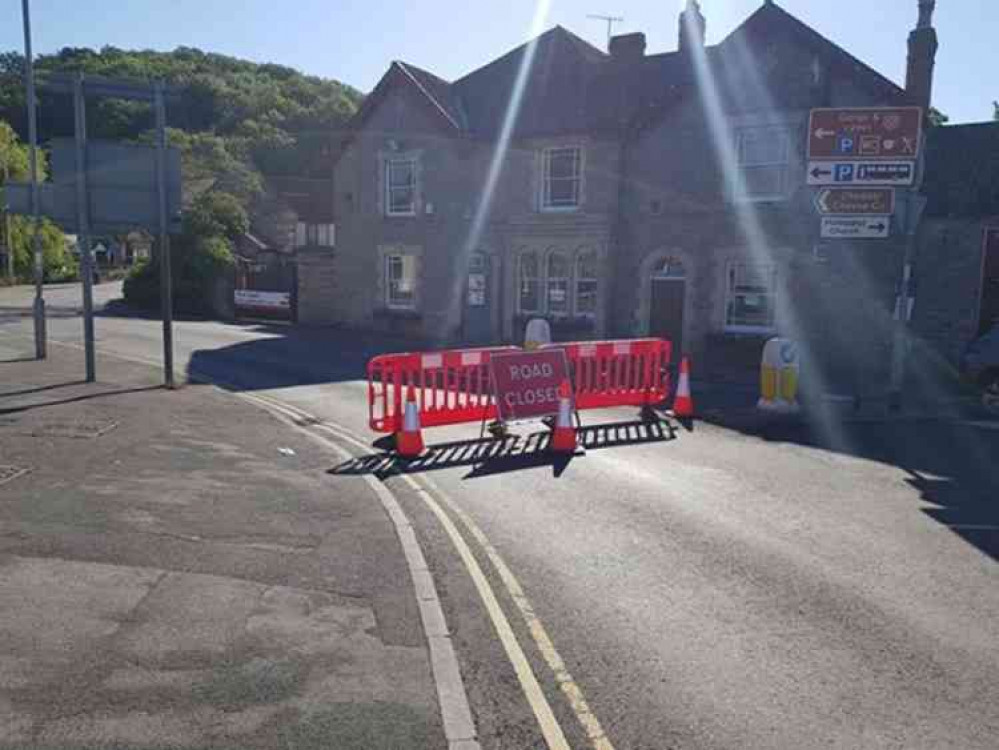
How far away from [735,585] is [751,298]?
1622 cm

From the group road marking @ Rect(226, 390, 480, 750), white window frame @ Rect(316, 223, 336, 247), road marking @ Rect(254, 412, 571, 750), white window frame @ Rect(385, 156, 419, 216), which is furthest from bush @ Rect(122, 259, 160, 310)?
road marking @ Rect(254, 412, 571, 750)

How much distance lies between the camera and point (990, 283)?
19375mm

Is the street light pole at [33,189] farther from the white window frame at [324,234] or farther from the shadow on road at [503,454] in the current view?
the white window frame at [324,234]

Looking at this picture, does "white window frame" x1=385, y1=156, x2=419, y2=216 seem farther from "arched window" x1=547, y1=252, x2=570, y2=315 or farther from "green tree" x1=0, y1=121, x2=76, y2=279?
"green tree" x1=0, y1=121, x2=76, y2=279

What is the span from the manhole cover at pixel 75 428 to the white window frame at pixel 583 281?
1520 cm

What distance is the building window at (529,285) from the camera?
2530 centimetres

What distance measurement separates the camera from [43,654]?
4.69 metres

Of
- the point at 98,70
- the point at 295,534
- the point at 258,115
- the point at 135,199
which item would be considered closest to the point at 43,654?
the point at 295,534

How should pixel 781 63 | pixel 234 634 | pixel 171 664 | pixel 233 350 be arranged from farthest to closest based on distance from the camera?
pixel 233 350 → pixel 781 63 → pixel 234 634 → pixel 171 664

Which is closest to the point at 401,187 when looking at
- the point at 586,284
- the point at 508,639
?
the point at 586,284

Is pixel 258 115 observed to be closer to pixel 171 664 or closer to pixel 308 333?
pixel 308 333

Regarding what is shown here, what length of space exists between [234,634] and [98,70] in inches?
4037

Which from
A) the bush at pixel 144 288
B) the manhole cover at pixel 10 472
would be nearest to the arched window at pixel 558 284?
the manhole cover at pixel 10 472

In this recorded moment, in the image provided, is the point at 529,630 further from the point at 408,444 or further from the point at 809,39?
the point at 809,39
